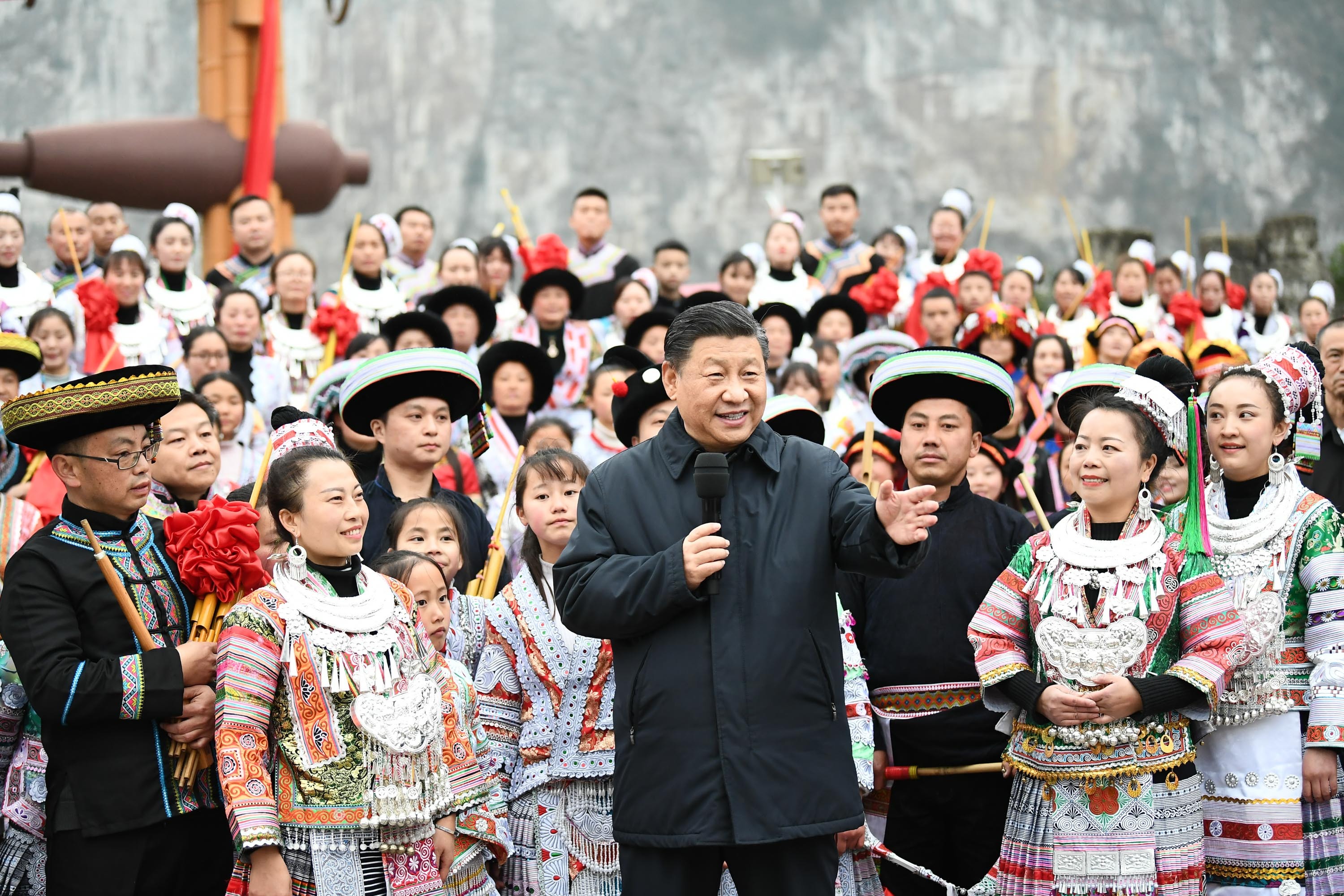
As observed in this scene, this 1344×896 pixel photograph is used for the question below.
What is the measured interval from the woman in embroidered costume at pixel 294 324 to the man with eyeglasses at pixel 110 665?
14.4 ft

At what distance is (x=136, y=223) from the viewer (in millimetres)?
17016

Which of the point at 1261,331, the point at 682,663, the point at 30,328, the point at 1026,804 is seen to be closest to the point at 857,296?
the point at 1261,331

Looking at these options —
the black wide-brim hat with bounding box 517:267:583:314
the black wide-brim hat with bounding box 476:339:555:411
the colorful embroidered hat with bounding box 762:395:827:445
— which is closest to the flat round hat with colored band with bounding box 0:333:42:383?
the black wide-brim hat with bounding box 476:339:555:411

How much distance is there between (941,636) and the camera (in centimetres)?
446

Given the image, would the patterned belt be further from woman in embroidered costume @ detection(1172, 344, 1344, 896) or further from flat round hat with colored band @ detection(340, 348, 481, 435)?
flat round hat with colored band @ detection(340, 348, 481, 435)

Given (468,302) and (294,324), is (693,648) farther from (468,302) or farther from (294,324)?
(294,324)

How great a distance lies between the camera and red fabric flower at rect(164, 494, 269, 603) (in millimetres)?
3775

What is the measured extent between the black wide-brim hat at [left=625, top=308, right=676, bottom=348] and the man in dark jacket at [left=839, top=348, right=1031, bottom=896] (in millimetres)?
3186

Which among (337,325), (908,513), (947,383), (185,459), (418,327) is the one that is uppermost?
(337,325)

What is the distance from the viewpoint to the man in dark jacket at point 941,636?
4453 millimetres

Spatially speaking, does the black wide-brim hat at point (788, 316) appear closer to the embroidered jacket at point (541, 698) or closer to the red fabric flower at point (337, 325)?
the red fabric flower at point (337, 325)

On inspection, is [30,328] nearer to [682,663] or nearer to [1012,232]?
[682,663]

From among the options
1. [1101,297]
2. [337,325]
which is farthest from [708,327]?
[1101,297]

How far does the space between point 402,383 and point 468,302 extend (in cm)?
293
